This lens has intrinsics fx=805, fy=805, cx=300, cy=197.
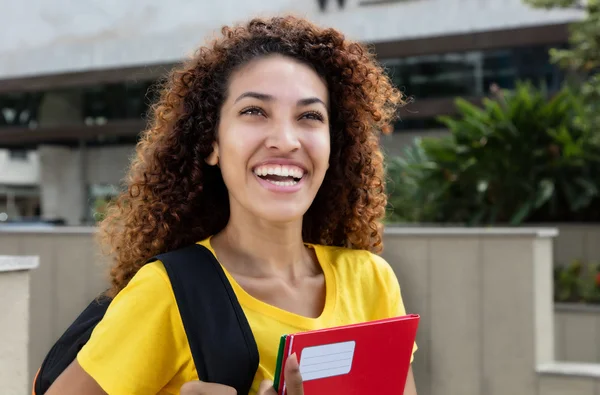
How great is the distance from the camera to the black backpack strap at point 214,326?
158 centimetres

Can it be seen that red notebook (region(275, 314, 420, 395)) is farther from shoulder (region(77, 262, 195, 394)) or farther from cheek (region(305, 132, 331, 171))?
cheek (region(305, 132, 331, 171))

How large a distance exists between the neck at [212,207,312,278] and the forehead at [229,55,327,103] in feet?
1.01

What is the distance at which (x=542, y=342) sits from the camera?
5391 millimetres

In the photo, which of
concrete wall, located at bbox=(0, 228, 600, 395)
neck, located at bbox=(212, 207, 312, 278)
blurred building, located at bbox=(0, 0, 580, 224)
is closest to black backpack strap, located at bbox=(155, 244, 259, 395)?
neck, located at bbox=(212, 207, 312, 278)

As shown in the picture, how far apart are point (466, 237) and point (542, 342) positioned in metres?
0.87

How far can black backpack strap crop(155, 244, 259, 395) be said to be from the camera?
1.58 m

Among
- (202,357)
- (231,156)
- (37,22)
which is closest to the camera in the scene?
(202,357)

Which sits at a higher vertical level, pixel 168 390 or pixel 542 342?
pixel 168 390

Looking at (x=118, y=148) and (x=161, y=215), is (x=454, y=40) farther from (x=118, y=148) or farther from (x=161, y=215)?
(x=161, y=215)

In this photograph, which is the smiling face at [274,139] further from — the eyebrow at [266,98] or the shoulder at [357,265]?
the shoulder at [357,265]

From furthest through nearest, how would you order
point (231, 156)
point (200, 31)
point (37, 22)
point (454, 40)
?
1. point (37, 22)
2. point (200, 31)
3. point (454, 40)
4. point (231, 156)

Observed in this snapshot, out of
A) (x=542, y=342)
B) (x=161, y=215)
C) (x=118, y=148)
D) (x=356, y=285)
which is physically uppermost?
(x=118, y=148)

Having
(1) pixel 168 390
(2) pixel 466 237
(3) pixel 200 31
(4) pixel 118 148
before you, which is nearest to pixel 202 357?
(1) pixel 168 390

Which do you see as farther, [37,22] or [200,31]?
[37,22]
